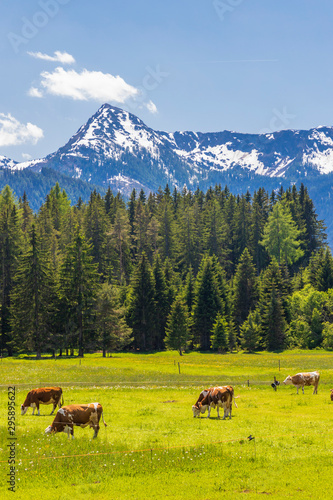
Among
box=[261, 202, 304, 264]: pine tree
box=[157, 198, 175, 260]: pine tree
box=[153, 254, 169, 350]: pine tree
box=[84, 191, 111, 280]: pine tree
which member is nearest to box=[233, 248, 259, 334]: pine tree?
box=[261, 202, 304, 264]: pine tree

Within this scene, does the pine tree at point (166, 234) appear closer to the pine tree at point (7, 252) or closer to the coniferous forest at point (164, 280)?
the coniferous forest at point (164, 280)

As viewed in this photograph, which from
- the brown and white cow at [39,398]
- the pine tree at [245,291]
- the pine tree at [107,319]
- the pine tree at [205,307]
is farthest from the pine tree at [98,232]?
the brown and white cow at [39,398]

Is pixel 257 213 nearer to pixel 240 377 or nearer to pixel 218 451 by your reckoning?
pixel 240 377

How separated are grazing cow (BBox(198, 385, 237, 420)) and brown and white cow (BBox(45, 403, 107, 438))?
7329mm

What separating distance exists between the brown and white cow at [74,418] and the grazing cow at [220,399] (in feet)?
24.0

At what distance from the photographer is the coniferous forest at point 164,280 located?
7962cm

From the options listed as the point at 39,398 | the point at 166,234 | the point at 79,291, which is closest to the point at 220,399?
the point at 39,398

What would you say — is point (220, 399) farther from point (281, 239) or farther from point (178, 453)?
point (281, 239)

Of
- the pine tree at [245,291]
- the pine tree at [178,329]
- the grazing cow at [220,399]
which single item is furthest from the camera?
the pine tree at [245,291]

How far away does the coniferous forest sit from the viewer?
7962cm

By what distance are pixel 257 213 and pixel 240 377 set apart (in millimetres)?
93926

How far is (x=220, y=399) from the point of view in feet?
84.2

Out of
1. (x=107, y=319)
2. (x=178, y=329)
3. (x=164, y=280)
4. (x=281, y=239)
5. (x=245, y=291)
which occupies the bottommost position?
(x=178, y=329)

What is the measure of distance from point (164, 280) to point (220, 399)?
75.5 meters
